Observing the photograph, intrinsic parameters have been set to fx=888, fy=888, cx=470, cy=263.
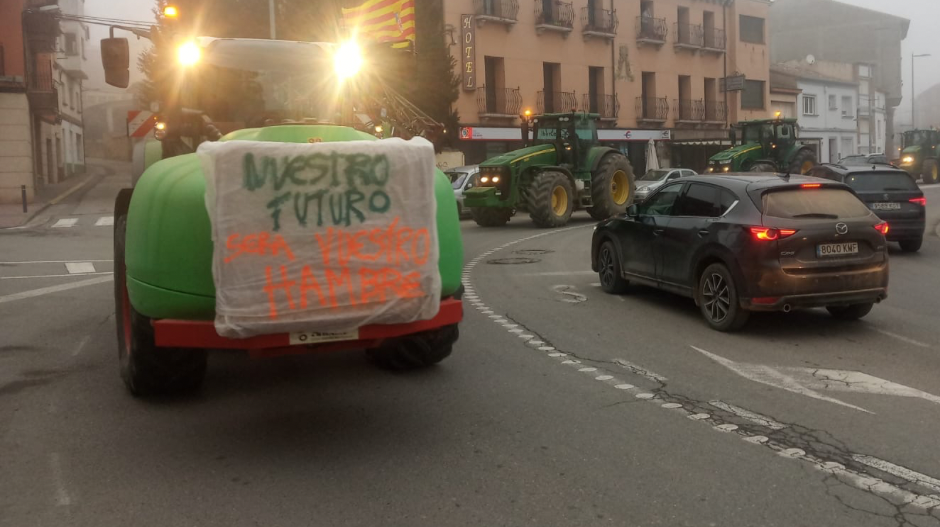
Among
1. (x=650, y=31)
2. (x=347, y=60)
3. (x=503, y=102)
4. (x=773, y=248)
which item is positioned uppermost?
(x=650, y=31)

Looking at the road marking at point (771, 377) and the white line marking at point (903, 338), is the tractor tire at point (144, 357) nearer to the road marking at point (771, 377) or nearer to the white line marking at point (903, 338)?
the road marking at point (771, 377)

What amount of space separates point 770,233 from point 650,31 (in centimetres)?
3911

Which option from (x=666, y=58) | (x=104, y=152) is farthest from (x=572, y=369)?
(x=104, y=152)

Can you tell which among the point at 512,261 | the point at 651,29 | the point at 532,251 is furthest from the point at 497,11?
the point at 512,261

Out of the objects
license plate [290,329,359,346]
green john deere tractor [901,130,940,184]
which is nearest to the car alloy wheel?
license plate [290,329,359,346]

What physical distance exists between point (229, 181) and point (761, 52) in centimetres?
5244

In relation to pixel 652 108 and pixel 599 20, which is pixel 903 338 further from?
pixel 652 108

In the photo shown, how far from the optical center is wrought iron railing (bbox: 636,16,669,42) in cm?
4459

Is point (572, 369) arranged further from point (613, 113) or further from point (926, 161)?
point (926, 161)

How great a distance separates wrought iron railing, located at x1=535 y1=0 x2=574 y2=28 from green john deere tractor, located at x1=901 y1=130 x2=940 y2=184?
64.6 feet

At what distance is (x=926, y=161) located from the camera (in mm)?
45781

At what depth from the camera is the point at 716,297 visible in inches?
345

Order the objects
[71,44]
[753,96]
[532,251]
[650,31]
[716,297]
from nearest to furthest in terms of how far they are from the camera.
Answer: [716,297] < [532,251] < [650,31] < [753,96] < [71,44]

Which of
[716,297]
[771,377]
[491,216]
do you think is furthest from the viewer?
[491,216]
